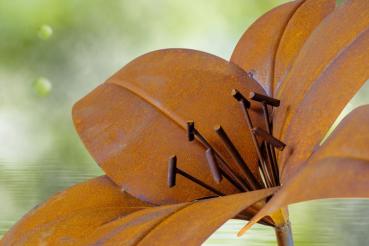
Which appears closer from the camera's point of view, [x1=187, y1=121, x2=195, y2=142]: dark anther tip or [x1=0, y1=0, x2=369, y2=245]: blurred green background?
[x1=187, y1=121, x2=195, y2=142]: dark anther tip

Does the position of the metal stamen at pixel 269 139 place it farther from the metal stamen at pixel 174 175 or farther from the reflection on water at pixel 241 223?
the reflection on water at pixel 241 223

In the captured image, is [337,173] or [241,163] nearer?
[337,173]

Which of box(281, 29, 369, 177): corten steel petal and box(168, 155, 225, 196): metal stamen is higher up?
box(281, 29, 369, 177): corten steel petal

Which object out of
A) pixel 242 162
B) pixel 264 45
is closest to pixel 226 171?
pixel 242 162

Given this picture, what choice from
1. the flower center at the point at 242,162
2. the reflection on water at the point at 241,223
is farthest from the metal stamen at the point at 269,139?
the reflection on water at the point at 241,223

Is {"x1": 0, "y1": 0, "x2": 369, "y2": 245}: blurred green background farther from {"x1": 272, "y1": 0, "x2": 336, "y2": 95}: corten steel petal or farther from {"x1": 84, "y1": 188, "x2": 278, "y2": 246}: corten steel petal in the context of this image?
{"x1": 84, "y1": 188, "x2": 278, "y2": 246}: corten steel petal

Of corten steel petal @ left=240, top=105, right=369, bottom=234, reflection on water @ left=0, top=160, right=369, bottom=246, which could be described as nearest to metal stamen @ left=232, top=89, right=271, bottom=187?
corten steel petal @ left=240, top=105, right=369, bottom=234

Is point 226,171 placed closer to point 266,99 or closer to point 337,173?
point 266,99
